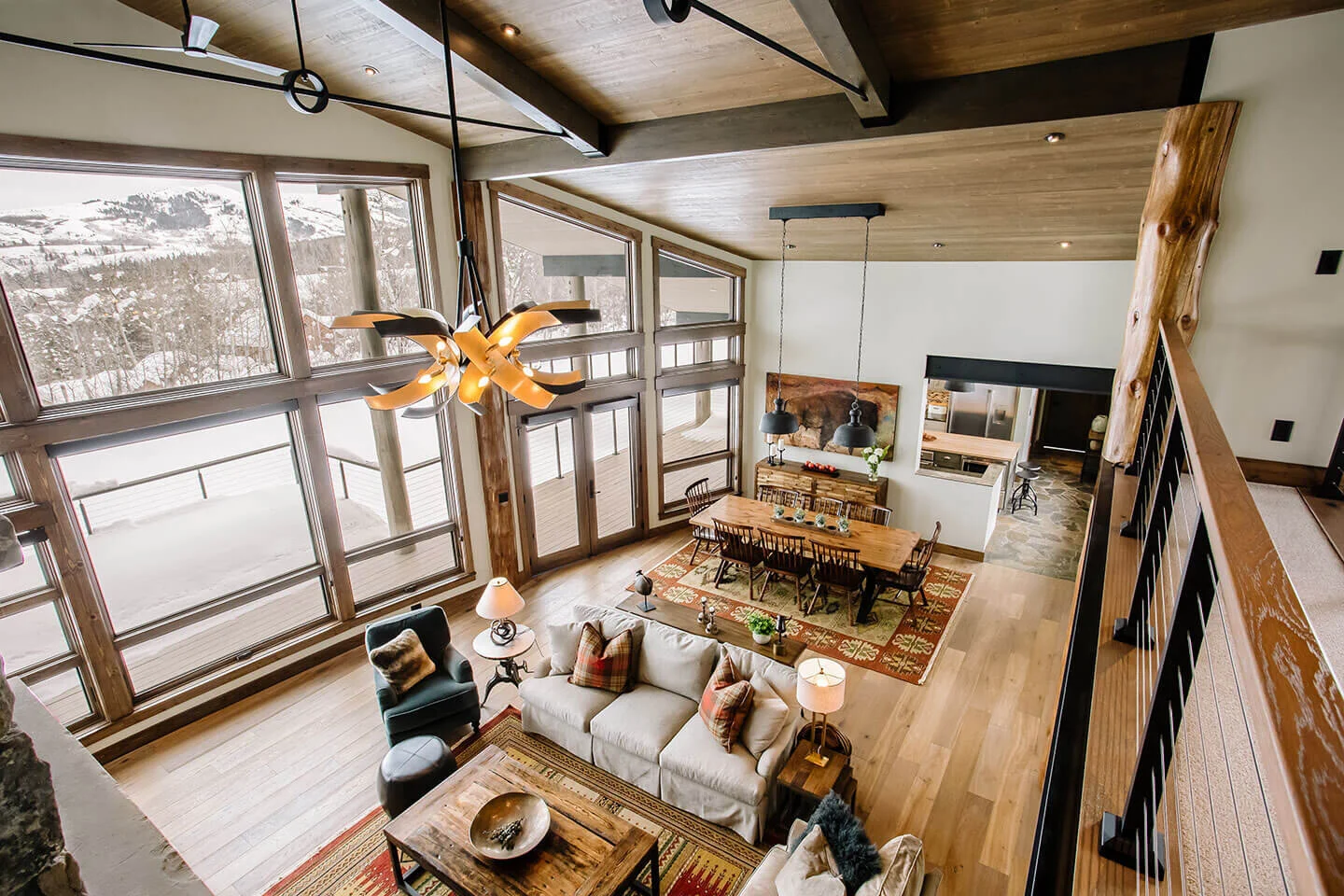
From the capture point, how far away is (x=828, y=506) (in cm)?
816

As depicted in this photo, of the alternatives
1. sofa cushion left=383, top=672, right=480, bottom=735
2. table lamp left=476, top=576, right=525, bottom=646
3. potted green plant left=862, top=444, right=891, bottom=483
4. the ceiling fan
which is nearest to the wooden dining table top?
potted green plant left=862, top=444, right=891, bottom=483

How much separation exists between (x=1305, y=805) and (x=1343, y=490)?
3703 mm

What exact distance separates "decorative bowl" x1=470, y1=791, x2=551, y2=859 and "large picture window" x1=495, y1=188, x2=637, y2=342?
4432mm

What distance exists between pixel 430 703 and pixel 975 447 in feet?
26.5

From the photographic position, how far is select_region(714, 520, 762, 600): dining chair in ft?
23.0

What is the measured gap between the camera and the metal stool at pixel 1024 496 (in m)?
9.60

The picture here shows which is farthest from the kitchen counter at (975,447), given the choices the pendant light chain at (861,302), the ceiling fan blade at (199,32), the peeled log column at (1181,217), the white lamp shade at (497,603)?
the ceiling fan blade at (199,32)

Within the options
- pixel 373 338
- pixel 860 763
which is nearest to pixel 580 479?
pixel 373 338

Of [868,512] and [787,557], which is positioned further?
[868,512]

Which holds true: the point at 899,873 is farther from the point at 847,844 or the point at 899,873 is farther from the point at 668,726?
the point at 668,726

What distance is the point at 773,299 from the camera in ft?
29.5

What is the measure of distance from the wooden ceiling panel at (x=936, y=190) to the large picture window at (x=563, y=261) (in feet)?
1.30

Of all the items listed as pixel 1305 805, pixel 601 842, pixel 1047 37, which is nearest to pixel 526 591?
pixel 601 842

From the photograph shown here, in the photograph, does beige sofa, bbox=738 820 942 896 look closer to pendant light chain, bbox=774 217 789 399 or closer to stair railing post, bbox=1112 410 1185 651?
stair railing post, bbox=1112 410 1185 651
